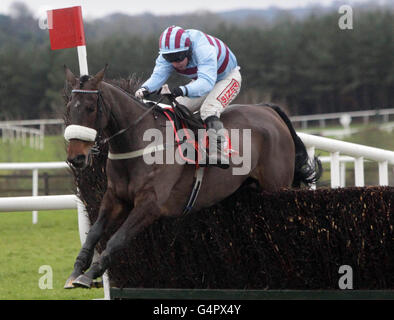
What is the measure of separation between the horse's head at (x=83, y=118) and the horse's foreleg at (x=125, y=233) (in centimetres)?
44

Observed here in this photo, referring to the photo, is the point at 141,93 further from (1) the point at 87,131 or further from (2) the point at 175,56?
(1) the point at 87,131

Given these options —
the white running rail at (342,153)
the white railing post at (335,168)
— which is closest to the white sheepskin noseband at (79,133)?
the white running rail at (342,153)

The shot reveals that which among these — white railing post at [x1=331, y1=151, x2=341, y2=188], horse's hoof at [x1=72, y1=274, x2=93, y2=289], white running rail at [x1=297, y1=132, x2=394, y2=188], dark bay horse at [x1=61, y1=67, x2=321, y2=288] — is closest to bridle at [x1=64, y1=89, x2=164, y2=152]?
dark bay horse at [x1=61, y1=67, x2=321, y2=288]

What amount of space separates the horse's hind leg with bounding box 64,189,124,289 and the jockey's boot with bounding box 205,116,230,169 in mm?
665

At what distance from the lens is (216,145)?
4715mm

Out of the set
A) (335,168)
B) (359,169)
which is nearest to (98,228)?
(335,168)

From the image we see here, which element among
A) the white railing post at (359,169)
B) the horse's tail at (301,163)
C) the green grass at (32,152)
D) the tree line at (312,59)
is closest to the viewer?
the horse's tail at (301,163)

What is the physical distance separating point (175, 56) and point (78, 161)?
3.62 feet

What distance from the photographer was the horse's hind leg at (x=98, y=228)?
4.20m

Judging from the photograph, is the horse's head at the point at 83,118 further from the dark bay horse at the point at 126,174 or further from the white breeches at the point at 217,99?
the white breeches at the point at 217,99

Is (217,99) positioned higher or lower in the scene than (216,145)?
higher

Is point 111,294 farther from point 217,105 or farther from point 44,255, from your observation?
point 44,255

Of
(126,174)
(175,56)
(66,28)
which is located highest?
(66,28)

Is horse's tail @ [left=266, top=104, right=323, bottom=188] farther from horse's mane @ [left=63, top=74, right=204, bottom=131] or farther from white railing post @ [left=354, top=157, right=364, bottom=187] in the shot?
horse's mane @ [left=63, top=74, right=204, bottom=131]
